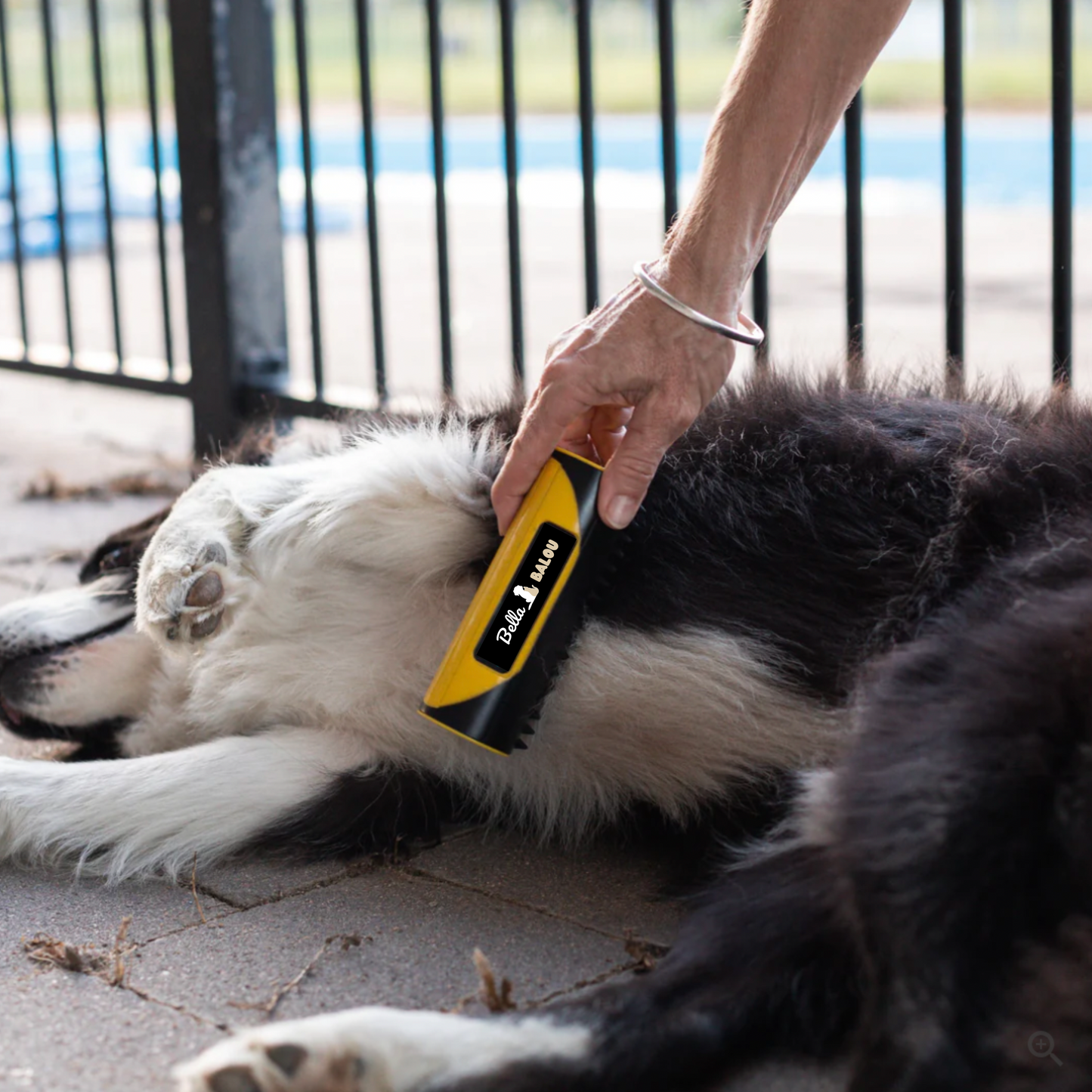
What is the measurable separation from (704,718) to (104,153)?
13.3 feet

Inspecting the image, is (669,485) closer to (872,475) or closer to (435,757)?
(872,475)

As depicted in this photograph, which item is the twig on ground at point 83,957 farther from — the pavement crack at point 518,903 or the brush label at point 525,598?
the brush label at point 525,598

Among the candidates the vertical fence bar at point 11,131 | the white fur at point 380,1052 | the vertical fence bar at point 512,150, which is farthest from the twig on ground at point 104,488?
the white fur at point 380,1052

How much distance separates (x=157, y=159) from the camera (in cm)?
491

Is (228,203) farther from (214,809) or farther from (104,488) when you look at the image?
(214,809)

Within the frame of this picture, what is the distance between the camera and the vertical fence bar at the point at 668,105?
136 inches

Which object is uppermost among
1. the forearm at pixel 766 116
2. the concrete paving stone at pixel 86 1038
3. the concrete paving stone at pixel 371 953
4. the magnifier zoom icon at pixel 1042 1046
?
the forearm at pixel 766 116

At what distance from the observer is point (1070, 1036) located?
A: 51.1 inches

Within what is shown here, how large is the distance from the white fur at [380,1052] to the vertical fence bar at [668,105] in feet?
7.73

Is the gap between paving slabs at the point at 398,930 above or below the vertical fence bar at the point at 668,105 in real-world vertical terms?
below

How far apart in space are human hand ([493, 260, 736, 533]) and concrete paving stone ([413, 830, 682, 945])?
0.52m

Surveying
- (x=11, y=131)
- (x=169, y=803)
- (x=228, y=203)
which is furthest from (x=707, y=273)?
(x=11, y=131)

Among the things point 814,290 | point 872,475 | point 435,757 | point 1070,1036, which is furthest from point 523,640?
point 814,290

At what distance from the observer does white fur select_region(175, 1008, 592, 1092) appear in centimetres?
140
